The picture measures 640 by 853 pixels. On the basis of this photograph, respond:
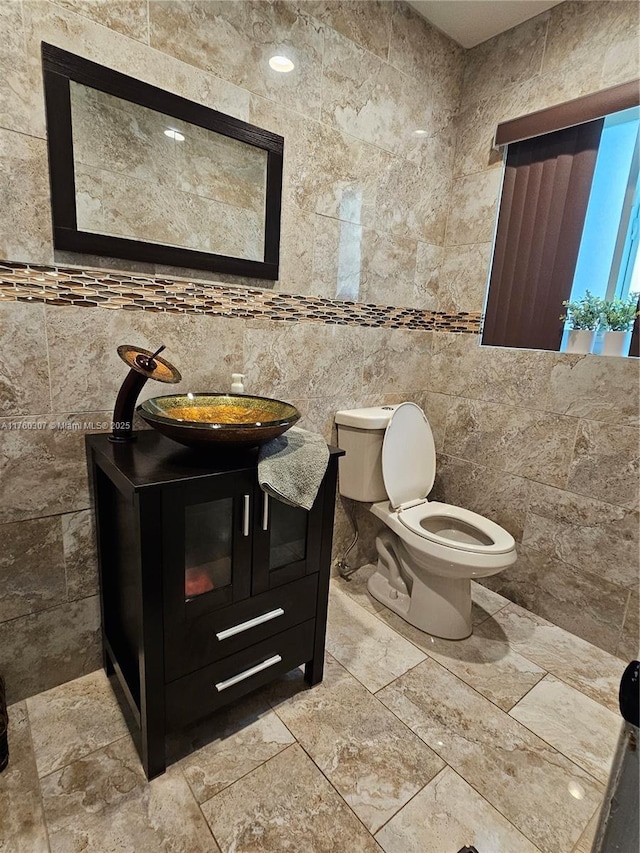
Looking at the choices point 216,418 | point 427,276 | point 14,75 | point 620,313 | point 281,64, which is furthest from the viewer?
point 427,276

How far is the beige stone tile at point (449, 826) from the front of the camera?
1092 millimetres

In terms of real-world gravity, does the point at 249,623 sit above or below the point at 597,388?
below

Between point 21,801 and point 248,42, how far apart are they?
234cm

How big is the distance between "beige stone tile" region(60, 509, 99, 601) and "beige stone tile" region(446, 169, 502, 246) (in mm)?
2078

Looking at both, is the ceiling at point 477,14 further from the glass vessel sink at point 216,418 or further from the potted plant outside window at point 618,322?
the glass vessel sink at point 216,418

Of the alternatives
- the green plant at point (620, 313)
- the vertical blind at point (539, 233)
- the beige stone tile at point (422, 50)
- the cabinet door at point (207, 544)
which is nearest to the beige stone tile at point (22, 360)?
the cabinet door at point (207, 544)

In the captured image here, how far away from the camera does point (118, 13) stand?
1.24m

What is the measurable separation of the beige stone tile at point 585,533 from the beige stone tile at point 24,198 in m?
2.10

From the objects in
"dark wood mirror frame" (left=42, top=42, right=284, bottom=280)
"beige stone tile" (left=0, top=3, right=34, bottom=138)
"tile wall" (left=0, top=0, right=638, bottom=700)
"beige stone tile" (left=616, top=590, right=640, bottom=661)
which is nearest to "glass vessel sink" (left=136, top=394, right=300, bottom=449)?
"tile wall" (left=0, top=0, right=638, bottom=700)

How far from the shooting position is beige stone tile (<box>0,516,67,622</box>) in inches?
52.5

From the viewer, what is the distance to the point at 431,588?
185 centimetres

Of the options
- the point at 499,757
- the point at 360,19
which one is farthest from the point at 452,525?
the point at 360,19

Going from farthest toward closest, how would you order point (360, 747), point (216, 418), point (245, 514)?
point (216, 418) → point (360, 747) → point (245, 514)

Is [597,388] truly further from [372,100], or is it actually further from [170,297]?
[170,297]
